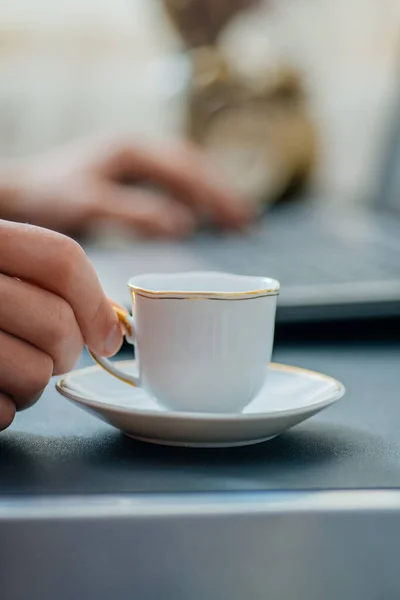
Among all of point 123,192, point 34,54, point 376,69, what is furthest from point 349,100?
point 123,192

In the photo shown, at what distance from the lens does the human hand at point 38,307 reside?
35cm

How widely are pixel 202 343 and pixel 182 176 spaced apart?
100cm

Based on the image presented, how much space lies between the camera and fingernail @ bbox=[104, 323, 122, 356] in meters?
0.40

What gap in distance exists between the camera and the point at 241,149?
69.9 inches

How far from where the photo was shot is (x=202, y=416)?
1.10 ft

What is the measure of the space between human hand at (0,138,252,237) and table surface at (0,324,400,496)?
85cm

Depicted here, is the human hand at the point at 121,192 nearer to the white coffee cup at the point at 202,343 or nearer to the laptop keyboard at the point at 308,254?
the laptop keyboard at the point at 308,254

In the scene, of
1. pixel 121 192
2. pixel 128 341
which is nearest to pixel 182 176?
pixel 121 192

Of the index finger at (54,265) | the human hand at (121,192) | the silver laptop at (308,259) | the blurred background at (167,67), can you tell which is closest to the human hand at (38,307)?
the index finger at (54,265)

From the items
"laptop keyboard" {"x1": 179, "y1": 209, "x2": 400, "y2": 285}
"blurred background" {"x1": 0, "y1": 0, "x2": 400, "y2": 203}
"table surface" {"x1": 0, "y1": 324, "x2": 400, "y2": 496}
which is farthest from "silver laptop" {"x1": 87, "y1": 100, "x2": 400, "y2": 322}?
"blurred background" {"x1": 0, "y1": 0, "x2": 400, "y2": 203}

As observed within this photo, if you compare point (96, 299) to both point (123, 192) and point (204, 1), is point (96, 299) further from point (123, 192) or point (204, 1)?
point (204, 1)

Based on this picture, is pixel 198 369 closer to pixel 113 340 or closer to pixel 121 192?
pixel 113 340

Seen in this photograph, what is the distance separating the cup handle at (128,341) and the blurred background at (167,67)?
1.52 metres

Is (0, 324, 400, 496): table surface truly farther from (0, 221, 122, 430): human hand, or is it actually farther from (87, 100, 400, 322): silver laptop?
(87, 100, 400, 322): silver laptop
